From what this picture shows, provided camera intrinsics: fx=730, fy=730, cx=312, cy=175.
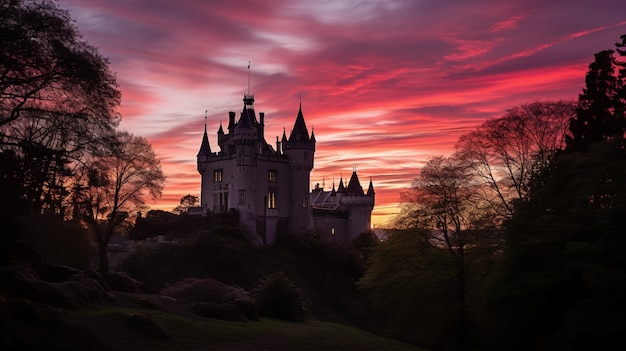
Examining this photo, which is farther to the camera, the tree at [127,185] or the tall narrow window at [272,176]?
the tall narrow window at [272,176]

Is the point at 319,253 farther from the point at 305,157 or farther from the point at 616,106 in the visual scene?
the point at 616,106

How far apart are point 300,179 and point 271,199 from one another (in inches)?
182

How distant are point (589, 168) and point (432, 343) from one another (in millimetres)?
17991

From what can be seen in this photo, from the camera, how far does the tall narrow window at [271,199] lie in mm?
88188

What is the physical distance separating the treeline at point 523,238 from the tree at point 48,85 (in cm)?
1962

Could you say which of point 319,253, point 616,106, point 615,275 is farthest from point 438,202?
point 319,253

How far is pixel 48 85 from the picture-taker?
87.2 feet

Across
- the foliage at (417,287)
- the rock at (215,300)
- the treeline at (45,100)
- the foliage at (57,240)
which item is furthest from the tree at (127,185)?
the treeline at (45,100)

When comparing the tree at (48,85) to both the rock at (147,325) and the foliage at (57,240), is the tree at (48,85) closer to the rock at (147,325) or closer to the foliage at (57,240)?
the rock at (147,325)

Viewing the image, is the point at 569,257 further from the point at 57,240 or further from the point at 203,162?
the point at 203,162

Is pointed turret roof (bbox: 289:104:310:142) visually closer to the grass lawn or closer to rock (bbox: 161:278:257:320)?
rock (bbox: 161:278:257:320)

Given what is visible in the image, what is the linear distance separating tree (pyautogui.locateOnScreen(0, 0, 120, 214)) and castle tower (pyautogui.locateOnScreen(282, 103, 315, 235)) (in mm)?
61906

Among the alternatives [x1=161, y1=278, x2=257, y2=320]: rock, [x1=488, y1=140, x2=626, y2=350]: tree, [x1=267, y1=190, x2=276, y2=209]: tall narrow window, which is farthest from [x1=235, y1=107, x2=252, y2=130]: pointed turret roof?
[x1=488, y1=140, x2=626, y2=350]: tree

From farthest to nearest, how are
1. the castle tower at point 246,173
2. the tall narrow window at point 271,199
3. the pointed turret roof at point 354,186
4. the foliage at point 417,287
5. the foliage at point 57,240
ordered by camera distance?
the pointed turret roof at point 354,186, the tall narrow window at point 271,199, the castle tower at point 246,173, the foliage at point 417,287, the foliage at point 57,240
